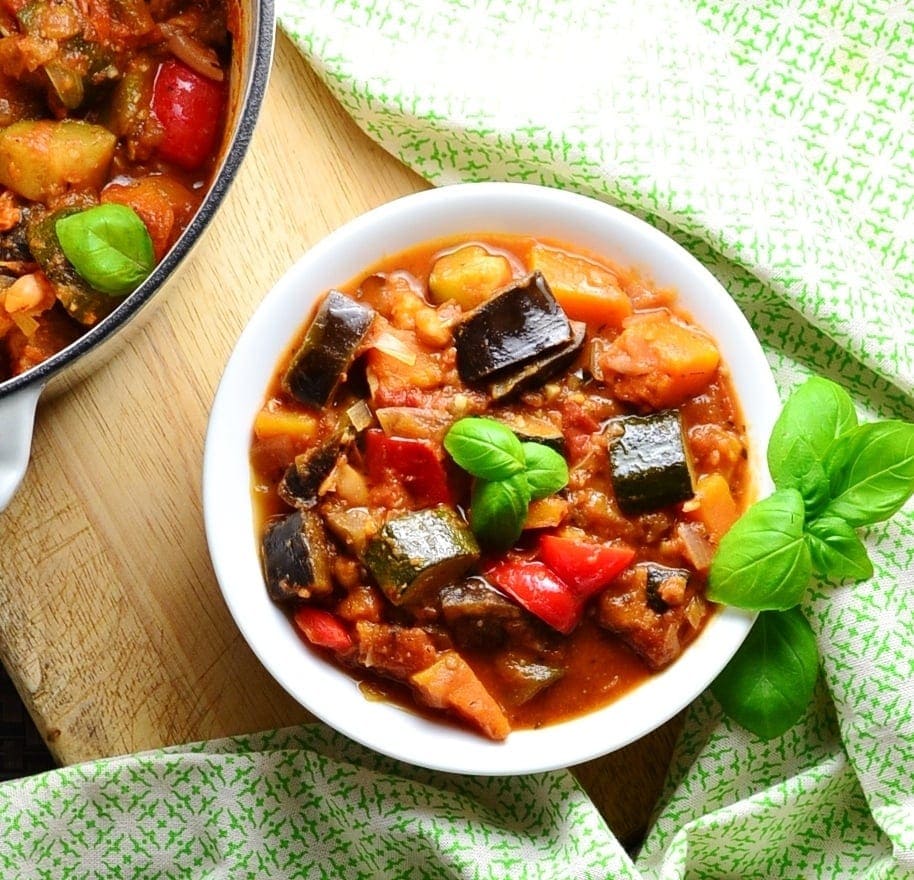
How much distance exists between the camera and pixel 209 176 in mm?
3391

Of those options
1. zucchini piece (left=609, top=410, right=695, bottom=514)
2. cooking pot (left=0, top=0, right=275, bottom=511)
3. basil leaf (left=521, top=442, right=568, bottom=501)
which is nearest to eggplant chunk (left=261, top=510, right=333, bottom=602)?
basil leaf (left=521, top=442, right=568, bottom=501)

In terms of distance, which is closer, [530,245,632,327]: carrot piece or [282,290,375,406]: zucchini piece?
[282,290,375,406]: zucchini piece

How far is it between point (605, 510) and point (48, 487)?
1614 mm

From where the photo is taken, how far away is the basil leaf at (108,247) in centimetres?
310

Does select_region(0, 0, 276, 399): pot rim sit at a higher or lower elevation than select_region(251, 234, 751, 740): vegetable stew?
higher

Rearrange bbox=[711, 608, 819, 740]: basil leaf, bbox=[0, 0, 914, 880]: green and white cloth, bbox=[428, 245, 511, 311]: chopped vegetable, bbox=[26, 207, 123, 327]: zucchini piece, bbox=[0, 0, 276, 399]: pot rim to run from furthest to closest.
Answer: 1. bbox=[0, 0, 914, 880]: green and white cloth
2. bbox=[711, 608, 819, 740]: basil leaf
3. bbox=[428, 245, 511, 311]: chopped vegetable
4. bbox=[26, 207, 123, 327]: zucchini piece
5. bbox=[0, 0, 276, 399]: pot rim

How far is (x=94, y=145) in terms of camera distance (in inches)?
129

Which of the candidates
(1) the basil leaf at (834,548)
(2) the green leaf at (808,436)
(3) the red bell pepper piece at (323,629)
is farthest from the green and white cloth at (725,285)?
(3) the red bell pepper piece at (323,629)

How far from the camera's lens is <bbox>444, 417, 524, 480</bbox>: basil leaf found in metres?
3.07

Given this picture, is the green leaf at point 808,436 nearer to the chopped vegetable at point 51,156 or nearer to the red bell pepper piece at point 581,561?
the red bell pepper piece at point 581,561

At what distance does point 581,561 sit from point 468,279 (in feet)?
2.59

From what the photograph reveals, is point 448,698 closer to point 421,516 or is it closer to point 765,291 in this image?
point 421,516

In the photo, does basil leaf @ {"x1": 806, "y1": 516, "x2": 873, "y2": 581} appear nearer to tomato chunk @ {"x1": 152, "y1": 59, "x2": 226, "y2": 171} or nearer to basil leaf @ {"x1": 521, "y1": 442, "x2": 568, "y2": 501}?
basil leaf @ {"x1": 521, "y1": 442, "x2": 568, "y2": 501}

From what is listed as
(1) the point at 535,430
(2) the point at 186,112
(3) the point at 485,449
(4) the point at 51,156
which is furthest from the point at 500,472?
(4) the point at 51,156
